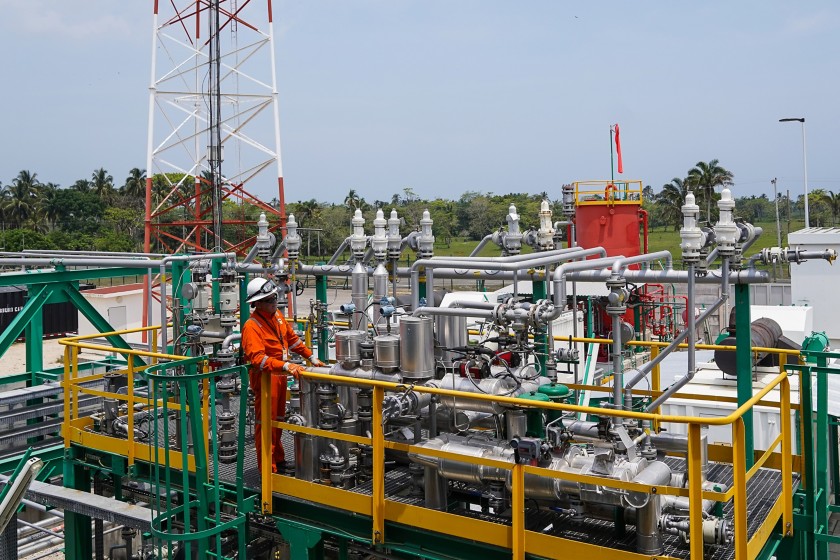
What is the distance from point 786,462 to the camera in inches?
249

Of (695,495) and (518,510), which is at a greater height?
(695,495)

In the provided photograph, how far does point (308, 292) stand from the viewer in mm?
58656

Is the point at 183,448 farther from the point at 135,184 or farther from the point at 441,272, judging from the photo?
the point at 135,184

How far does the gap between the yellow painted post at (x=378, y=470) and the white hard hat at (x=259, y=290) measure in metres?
1.68

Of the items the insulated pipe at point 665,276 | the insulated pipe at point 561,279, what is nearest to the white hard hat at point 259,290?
the insulated pipe at point 561,279

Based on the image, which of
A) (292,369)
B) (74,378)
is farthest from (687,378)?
(74,378)

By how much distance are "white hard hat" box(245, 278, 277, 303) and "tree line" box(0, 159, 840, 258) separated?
45.4m

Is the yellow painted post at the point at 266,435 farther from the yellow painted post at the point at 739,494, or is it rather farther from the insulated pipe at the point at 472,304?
the yellow painted post at the point at 739,494

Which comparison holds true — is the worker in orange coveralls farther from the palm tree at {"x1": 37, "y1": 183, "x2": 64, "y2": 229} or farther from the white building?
the palm tree at {"x1": 37, "y1": 183, "x2": 64, "y2": 229}

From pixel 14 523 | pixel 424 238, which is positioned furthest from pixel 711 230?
pixel 14 523

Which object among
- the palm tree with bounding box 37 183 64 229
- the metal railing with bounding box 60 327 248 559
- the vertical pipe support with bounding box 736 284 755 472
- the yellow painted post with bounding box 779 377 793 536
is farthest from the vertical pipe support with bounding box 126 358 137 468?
the palm tree with bounding box 37 183 64 229

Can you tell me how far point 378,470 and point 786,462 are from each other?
3261mm

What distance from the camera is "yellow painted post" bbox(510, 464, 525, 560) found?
5.59 m

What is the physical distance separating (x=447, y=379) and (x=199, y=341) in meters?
3.77
